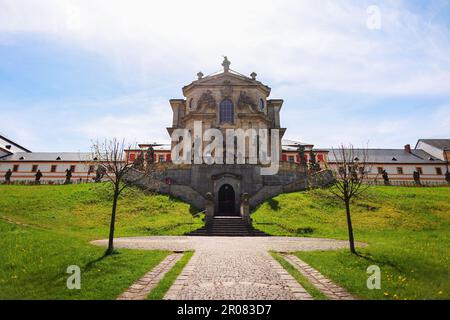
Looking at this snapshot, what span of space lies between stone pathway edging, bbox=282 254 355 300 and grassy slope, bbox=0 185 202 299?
496cm

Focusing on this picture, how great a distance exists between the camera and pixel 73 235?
50.7ft

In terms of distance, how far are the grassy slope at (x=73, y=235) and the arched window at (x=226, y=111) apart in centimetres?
1516

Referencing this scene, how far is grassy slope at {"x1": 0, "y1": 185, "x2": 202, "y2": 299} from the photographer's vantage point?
7316mm

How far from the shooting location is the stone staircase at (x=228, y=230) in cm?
1858

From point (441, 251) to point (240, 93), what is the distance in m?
30.9

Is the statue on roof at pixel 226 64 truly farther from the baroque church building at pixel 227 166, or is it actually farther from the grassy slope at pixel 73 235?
the grassy slope at pixel 73 235

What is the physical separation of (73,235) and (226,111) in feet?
86.3

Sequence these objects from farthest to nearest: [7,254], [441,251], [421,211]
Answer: [421,211], [441,251], [7,254]

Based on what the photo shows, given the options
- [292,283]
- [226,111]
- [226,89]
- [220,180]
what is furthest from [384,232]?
[226,89]

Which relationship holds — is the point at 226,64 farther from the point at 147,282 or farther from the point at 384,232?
the point at 147,282
